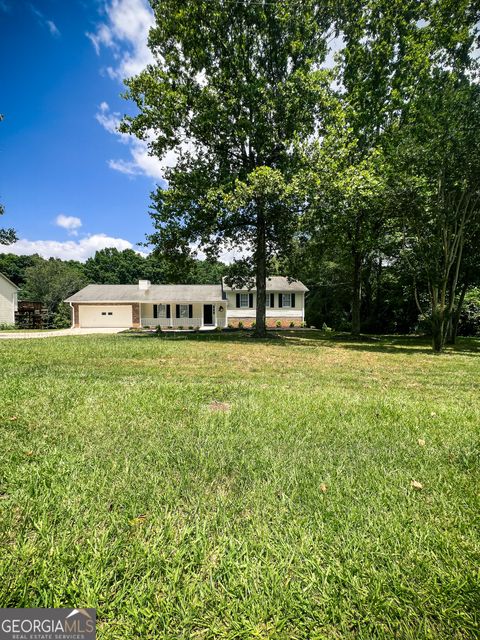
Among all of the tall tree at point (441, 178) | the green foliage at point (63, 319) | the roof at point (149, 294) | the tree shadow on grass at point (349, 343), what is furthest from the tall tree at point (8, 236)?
the tall tree at point (441, 178)

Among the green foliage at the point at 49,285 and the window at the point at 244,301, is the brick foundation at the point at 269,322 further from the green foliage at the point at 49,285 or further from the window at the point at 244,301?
the green foliage at the point at 49,285

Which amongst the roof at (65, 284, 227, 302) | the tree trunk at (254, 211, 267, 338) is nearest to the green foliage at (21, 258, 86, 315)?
the roof at (65, 284, 227, 302)

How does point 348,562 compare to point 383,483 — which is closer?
point 348,562

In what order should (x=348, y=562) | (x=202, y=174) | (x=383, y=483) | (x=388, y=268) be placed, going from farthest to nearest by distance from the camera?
(x=388, y=268) → (x=202, y=174) → (x=383, y=483) → (x=348, y=562)

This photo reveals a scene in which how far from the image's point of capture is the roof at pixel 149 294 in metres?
29.0

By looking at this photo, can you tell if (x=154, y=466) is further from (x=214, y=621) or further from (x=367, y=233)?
(x=367, y=233)

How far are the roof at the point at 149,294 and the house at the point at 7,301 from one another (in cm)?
636

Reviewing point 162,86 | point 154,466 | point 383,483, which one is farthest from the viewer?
point 162,86

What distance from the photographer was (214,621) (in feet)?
4.67

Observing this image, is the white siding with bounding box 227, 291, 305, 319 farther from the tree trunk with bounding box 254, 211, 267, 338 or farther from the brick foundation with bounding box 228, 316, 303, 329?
the tree trunk with bounding box 254, 211, 267, 338

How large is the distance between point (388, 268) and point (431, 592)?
26.1m

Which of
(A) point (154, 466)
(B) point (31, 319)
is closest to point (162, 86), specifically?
(A) point (154, 466)

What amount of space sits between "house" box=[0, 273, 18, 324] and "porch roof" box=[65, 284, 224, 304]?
6.48 meters

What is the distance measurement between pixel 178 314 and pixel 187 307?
1.07 meters
